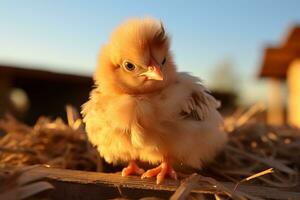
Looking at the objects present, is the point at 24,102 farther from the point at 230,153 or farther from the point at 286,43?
the point at 230,153

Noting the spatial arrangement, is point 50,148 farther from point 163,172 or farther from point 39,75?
point 39,75

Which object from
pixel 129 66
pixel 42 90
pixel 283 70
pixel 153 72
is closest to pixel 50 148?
pixel 129 66

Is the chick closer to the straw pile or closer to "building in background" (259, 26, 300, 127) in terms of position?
the straw pile

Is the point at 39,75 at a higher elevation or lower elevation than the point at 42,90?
higher

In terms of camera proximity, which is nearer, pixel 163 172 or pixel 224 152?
pixel 163 172

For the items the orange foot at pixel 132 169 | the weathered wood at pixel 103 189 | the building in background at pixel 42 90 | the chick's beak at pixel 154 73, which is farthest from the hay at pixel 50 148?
the building in background at pixel 42 90

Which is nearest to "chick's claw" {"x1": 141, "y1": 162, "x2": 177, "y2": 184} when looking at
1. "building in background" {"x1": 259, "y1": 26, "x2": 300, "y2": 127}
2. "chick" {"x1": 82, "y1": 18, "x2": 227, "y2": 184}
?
"chick" {"x1": 82, "y1": 18, "x2": 227, "y2": 184}

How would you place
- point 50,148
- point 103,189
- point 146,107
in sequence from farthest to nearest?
point 50,148, point 146,107, point 103,189

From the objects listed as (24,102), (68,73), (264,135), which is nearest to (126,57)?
(264,135)
